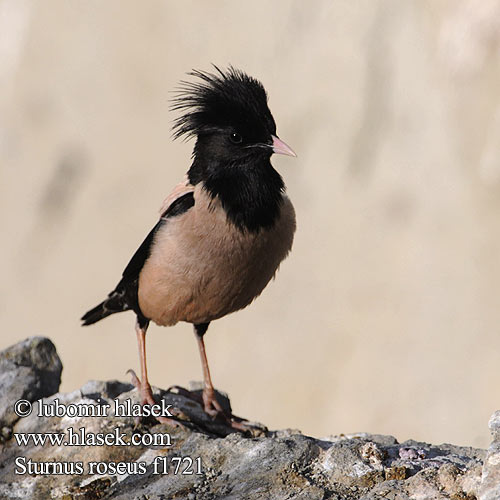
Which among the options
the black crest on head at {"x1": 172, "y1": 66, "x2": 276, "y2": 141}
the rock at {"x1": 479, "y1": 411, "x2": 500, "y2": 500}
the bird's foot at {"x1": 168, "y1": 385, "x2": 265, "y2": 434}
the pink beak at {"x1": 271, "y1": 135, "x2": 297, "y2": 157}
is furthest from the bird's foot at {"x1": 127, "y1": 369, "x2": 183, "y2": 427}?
the rock at {"x1": 479, "y1": 411, "x2": 500, "y2": 500}

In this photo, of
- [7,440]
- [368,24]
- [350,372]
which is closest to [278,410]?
[350,372]

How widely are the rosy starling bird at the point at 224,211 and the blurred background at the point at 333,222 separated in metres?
19.2

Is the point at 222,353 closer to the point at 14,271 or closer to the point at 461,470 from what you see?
the point at 14,271

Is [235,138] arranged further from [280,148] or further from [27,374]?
[27,374]

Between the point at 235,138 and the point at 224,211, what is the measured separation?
601 millimetres

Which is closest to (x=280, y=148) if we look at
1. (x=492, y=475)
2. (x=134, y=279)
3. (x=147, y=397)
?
(x=134, y=279)

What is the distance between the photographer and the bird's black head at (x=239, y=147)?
24.0 feet

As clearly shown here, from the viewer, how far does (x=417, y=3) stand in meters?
31.4

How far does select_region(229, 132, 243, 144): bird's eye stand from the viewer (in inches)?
289

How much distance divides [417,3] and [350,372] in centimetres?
1284

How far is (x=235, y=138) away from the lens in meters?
7.36

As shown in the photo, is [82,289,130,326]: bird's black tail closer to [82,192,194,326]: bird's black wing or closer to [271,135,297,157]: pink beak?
[82,192,194,326]: bird's black wing

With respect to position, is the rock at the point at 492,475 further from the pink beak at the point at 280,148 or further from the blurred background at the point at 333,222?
the blurred background at the point at 333,222

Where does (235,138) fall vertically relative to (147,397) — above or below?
above
